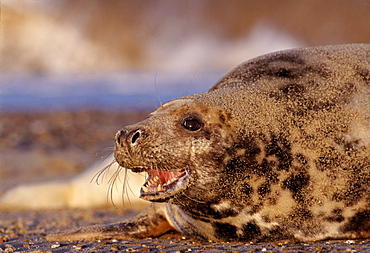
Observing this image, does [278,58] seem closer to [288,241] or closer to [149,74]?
[288,241]

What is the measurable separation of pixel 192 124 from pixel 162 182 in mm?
430

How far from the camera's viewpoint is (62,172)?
1105cm

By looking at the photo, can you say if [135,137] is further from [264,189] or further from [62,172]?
[62,172]

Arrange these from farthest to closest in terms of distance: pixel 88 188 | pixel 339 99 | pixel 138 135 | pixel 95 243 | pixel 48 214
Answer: pixel 88 188 → pixel 48 214 → pixel 95 243 → pixel 339 99 → pixel 138 135

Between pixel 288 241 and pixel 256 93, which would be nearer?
pixel 288 241

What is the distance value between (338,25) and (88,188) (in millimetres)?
17153

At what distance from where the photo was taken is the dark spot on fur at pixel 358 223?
389cm

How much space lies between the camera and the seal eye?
396cm

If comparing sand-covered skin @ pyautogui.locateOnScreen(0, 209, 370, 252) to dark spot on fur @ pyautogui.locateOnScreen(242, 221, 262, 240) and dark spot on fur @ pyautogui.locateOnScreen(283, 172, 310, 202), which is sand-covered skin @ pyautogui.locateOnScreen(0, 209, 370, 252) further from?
dark spot on fur @ pyautogui.locateOnScreen(283, 172, 310, 202)

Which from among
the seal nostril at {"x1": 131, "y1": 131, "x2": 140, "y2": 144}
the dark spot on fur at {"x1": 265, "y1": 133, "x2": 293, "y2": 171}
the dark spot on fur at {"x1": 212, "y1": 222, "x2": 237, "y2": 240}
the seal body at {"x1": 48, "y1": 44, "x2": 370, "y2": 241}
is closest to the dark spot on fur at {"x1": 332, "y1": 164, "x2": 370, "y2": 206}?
the seal body at {"x1": 48, "y1": 44, "x2": 370, "y2": 241}

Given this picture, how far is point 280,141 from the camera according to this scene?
395cm

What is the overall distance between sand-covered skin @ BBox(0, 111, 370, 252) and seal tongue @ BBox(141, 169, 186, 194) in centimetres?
44

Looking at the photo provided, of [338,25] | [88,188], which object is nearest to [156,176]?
[88,188]

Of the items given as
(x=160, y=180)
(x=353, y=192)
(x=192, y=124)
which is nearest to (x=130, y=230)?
(x=160, y=180)
